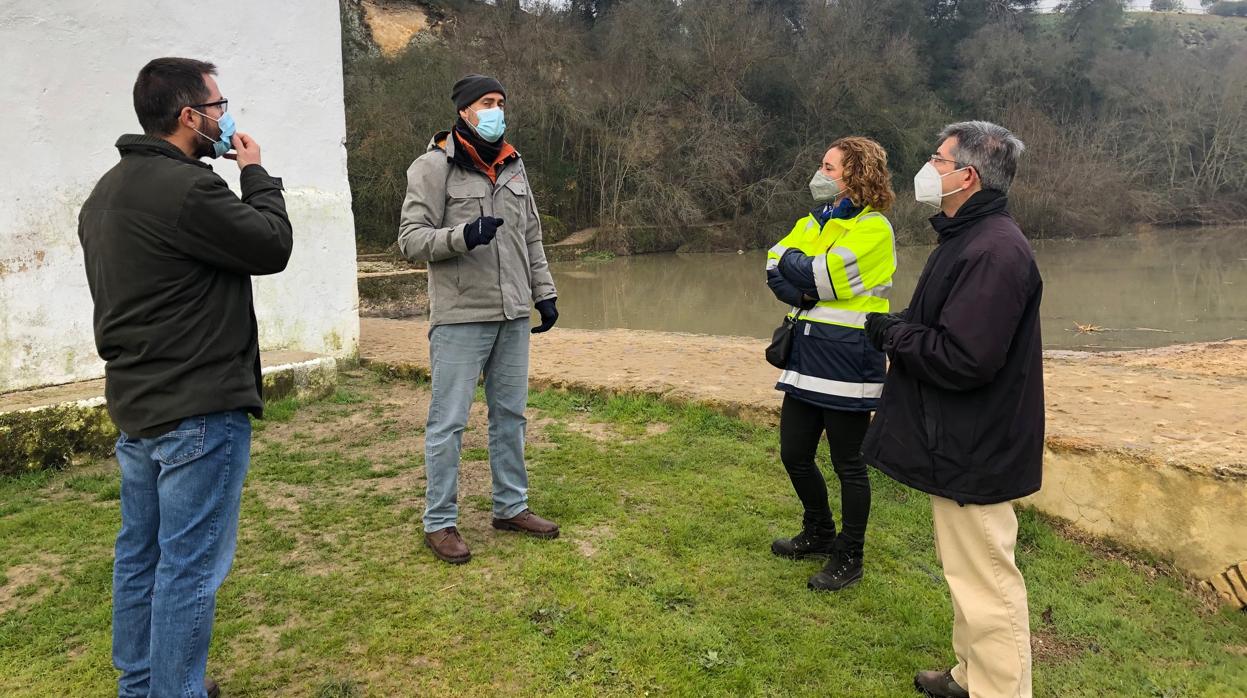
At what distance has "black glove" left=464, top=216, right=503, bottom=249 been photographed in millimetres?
3197

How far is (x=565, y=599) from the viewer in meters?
3.15

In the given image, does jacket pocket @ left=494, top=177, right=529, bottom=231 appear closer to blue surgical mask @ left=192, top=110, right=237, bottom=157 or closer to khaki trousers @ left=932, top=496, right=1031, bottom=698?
blue surgical mask @ left=192, top=110, right=237, bottom=157

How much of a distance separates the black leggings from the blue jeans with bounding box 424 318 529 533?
1166 mm

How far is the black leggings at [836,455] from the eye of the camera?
129 inches

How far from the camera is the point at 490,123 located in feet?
11.3

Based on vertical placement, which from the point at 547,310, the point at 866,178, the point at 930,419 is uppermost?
the point at 866,178

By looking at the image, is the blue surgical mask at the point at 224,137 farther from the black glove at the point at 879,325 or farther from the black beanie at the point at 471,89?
the black glove at the point at 879,325

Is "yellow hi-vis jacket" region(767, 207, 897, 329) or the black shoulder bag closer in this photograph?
"yellow hi-vis jacket" region(767, 207, 897, 329)

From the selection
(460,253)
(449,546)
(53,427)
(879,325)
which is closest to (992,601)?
(879,325)

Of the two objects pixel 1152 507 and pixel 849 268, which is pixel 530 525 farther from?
pixel 1152 507

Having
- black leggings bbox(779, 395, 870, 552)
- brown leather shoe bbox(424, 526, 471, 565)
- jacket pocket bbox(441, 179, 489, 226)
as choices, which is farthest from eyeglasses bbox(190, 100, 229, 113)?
black leggings bbox(779, 395, 870, 552)

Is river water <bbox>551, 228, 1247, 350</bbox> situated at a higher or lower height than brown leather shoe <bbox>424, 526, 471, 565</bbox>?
lower

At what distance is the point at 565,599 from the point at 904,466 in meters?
1.36

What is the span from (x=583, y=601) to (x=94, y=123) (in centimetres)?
437
